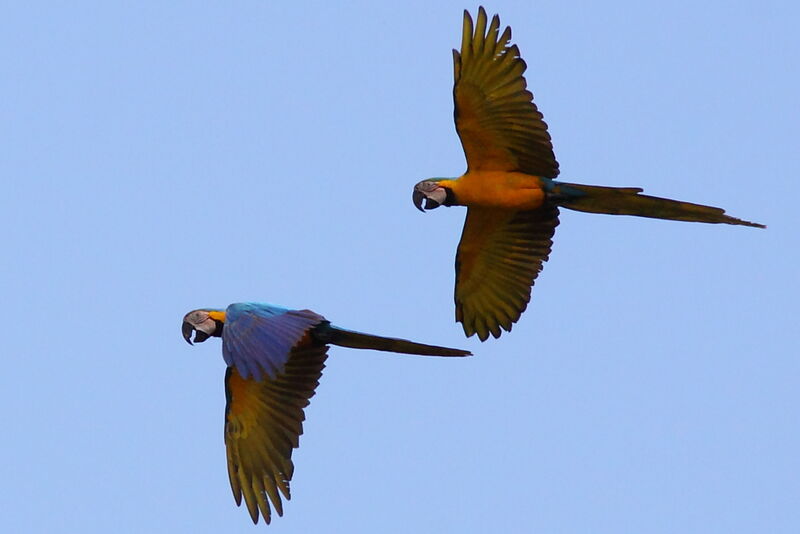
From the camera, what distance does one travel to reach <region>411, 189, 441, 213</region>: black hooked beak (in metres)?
15.3

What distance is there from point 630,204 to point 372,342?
7.27 ft

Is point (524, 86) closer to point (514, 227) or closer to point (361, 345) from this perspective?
point (514, 227)

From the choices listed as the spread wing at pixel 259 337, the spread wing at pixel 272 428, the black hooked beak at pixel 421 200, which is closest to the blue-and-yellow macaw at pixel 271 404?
the spread wing at pixel 272 428

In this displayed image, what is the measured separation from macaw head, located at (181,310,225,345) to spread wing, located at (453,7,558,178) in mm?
2294

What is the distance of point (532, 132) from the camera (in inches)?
584

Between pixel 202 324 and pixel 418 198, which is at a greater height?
pixel 418 198

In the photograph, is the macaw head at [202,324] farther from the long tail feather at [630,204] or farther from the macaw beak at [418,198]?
the long tail feather at [630,204]

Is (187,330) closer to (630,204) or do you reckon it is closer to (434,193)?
(434,193)

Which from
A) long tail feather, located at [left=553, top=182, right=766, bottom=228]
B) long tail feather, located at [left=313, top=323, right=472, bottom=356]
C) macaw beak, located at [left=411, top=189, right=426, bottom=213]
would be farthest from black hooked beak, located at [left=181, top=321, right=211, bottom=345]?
long tail feather, located at [left=553, top=182, right=766, bottom=228]

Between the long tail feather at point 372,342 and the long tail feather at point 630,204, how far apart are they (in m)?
1.71

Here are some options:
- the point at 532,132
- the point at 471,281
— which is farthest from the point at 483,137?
the point at 471,281

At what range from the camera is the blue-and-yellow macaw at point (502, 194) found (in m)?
14.6

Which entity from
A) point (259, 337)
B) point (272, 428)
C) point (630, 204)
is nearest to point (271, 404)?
point (272, 428)

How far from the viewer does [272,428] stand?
→ 14461 mm
